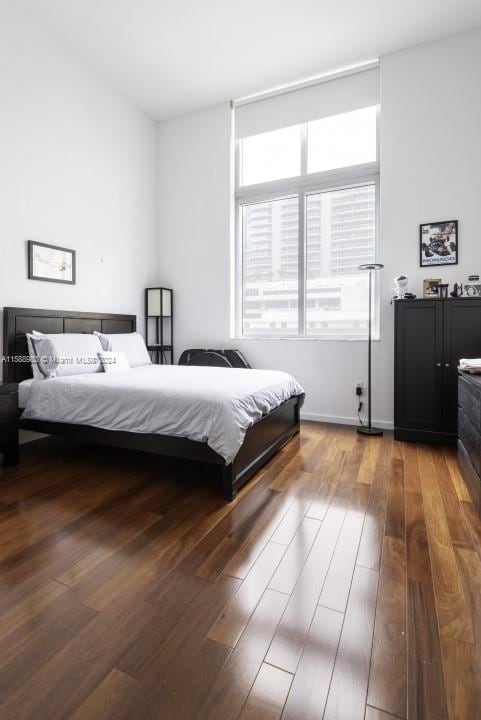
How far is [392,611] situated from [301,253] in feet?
12.1

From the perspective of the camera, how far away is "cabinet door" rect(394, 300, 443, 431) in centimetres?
325

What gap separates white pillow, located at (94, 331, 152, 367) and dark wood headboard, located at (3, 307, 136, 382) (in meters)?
0.24

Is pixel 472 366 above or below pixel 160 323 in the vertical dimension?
below

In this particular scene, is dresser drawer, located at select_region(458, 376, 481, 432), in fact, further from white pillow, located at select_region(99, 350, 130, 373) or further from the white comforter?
white pillow, located at select_region(99, 350, 130, 373)

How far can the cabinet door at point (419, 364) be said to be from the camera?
325 cm

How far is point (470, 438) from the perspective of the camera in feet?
7.74

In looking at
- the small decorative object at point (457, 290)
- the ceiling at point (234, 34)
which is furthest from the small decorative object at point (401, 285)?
the ceiling at point (234, 34)

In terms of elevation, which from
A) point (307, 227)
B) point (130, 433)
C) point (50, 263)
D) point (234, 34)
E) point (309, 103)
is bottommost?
point (130, 433)

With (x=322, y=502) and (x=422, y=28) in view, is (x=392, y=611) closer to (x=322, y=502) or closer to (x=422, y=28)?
(x=322, y=502)

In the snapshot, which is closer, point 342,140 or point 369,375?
point 369,375

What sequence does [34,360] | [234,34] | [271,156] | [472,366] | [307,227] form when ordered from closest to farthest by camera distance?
[472,366] → [34,360] → [234,34] → [307,227] → [271,156]

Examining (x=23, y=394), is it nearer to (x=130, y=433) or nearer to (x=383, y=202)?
(x=130, y=433)

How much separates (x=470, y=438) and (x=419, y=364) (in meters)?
1.08

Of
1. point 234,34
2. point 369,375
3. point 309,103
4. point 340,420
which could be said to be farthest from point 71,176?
point 340,420
